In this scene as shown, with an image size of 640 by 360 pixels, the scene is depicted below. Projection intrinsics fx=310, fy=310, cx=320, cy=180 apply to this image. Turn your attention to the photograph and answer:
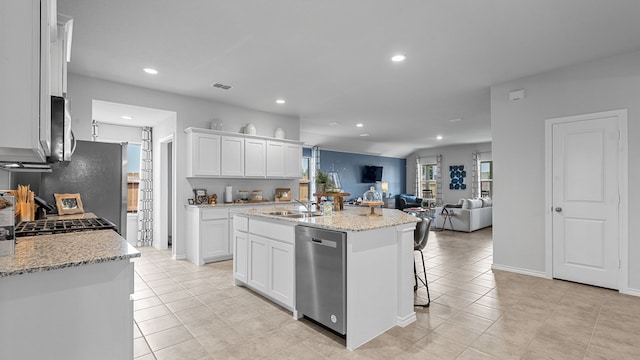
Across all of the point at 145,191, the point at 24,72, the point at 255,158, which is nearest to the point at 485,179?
the point at 255,158

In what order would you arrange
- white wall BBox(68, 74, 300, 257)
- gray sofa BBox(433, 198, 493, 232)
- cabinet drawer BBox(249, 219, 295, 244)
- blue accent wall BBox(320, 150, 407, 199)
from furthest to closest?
1. blue accent wall BBox(320, 150, 407, 199)
2. gray sofa BBox(433, 198, 493, 232)
3. white wall BBox(68, 74, 300, 257)
4. cabinet drawer BBox(249, 219, 295, 244)

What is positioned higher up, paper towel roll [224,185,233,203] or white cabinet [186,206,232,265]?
paper towel roll [224,185,233,203]

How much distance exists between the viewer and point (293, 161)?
20.4ft

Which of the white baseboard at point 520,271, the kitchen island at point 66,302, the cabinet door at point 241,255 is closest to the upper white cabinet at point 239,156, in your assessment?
the cabinet door at point 241,255

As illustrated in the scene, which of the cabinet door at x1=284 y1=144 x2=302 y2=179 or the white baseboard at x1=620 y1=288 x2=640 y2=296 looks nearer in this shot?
the white baseboard at x1=620 y1=288 x2=640 y2=296

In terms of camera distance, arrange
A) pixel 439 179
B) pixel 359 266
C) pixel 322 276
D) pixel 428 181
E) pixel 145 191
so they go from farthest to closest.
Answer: pixel 428 181, pixel 439 179, pixel 145 191, pixel 322 276, pixel 359 266

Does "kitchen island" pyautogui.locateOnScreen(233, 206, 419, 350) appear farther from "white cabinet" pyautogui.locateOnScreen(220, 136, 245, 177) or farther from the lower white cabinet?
"white cabinet" pyautogui.locateOnScreen(220, 136, 245, 177)

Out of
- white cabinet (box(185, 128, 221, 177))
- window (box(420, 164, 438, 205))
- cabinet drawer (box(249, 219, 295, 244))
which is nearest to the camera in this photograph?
cabinet drawer (box(249, 219, 295, 244))

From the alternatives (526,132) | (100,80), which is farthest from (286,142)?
(526,132)

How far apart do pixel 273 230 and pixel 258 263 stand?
1.63 feet

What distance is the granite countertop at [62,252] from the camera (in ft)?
4.12

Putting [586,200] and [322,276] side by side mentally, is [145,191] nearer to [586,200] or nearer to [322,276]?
[322,276]

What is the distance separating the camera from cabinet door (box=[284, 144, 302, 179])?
6.11 m

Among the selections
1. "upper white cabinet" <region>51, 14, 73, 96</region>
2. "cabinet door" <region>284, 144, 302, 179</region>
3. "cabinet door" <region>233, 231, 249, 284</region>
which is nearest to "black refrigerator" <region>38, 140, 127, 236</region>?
"cabinet door" <region>233, 231, 249, 284</region>
